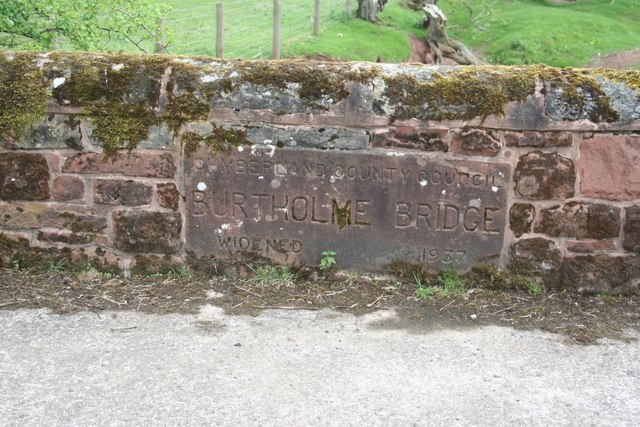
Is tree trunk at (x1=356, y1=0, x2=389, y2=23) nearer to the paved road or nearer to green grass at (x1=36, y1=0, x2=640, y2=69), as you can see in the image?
green grass at (x1=36, y1=0, x2=640, y2=69)

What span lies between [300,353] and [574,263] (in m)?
1.64

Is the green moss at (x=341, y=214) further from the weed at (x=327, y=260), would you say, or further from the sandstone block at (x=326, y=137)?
the sandstone block at (x=326, y=137)

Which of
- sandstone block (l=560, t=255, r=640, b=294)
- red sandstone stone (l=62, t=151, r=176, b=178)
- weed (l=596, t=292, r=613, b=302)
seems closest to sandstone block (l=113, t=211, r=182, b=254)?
red sandstone stone (l=62, t=151, r=176, b=178)

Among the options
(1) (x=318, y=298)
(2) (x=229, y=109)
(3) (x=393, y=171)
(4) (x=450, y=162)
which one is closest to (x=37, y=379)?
(1) (x=318, y=298)

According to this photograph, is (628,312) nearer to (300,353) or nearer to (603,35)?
(300,353)

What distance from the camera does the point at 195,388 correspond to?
277 cm

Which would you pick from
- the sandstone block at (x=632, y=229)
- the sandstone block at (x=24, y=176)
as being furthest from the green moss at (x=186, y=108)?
the sandstone block at (x=632, y=229)

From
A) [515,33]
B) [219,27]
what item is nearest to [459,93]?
[219,27]

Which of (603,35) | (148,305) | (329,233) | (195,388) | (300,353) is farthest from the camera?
(603,35)

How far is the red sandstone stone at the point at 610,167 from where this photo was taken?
362cm

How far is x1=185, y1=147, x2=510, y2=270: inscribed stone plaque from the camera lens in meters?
3.75

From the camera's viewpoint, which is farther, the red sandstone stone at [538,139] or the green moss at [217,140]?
the green moss at [217,140]

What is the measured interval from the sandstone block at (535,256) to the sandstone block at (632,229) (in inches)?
13.9

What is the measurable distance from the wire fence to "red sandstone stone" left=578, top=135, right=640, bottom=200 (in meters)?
9.86
